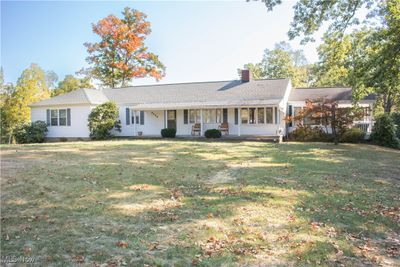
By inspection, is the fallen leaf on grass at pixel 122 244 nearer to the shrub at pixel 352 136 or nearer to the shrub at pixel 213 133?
the shrub at pixel 213 133

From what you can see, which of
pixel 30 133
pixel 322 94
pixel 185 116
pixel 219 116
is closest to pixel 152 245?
pixel 219 116

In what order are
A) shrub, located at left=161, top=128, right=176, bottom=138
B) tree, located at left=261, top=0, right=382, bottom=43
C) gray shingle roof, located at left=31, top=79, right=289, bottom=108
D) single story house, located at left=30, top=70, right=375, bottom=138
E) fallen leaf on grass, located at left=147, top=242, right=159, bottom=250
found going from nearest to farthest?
1. fallen leaf on grass, located at left=147, top=242, right=159, bottom=250
2. tree, located at left=261, top=0, right=382, bottom=43
3. single story house, located at left=30, top=70, right=375, bottom=138
4. shrub, located at left=161, top=128, right=176, bottom=138
5. gray shingle roof, located at left=31, top=79, right=289, bottom=108

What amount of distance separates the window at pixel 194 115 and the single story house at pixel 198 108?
0.08 meters

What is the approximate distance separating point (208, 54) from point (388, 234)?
3023 centimetres

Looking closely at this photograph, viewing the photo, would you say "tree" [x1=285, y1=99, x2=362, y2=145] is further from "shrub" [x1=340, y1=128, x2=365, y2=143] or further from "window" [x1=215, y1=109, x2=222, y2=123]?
"window" [x1=215, y1=109, x2=222, y2=123]

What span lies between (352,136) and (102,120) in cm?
1809

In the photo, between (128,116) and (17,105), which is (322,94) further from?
(17,105)

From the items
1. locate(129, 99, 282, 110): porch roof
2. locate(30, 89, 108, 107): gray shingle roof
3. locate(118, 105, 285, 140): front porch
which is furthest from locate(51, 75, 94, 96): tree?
locate(129, 99, 282, 110): porch roof

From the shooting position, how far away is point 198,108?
945 inches

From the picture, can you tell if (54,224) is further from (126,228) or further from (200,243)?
(200,243)

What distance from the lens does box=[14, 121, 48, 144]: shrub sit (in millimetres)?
24531

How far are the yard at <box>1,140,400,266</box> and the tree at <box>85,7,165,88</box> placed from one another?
1243 inches

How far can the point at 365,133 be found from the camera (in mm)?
21984

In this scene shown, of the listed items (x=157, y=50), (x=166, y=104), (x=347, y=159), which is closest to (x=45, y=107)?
(x=166, y=104)
